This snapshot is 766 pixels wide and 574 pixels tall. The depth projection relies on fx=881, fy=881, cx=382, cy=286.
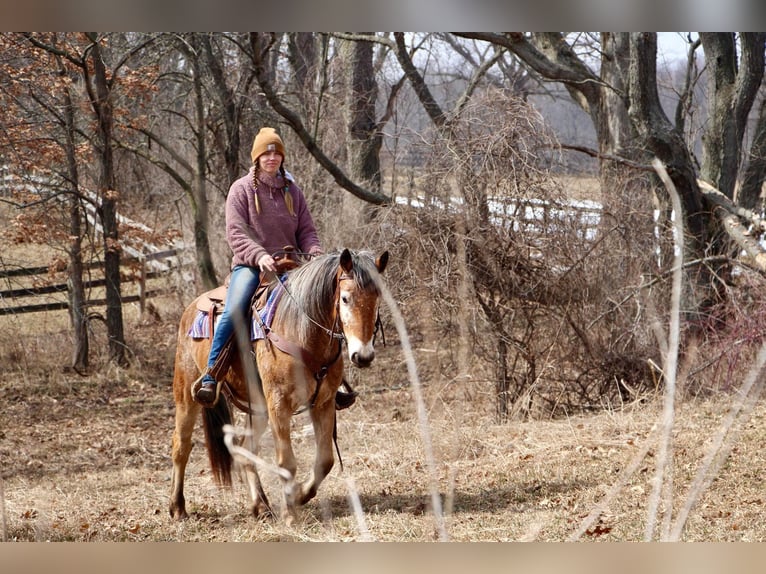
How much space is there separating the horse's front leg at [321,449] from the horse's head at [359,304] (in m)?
0.91

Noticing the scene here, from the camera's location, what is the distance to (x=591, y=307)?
31.9 feet

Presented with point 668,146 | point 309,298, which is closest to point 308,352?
point 309,298

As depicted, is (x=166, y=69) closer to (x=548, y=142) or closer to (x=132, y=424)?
(x=132, y=424)

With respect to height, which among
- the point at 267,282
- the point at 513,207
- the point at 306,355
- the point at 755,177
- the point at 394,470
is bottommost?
the point at 394,470

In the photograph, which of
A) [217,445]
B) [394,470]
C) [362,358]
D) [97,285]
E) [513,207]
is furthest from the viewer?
[97,285]

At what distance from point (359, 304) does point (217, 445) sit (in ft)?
7.08

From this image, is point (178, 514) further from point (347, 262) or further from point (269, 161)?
point (269, 161)

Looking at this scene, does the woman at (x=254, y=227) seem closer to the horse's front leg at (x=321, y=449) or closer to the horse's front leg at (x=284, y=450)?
the horse's front leg at (x=284, y=450)

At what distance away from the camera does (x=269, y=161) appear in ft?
20.5

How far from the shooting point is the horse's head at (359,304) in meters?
5.29

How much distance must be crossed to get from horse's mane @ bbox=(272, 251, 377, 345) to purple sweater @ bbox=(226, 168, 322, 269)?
0.36 meters

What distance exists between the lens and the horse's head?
5285 millimetres

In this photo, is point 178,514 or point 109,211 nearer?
point 178,514
